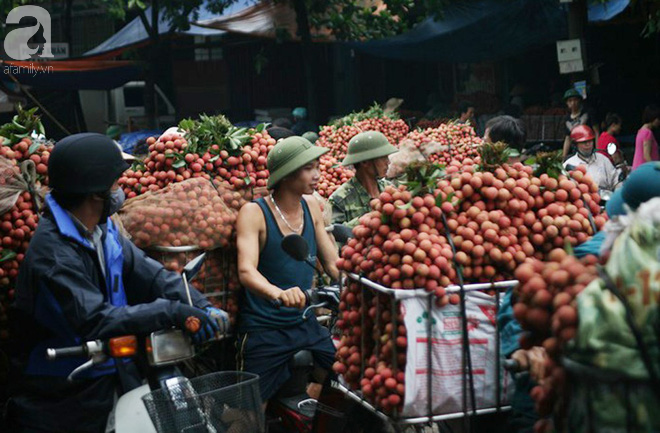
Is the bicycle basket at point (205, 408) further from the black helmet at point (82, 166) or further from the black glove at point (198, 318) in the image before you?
the black helmet at point (82, 166)

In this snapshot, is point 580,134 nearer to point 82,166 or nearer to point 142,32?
point 82,166

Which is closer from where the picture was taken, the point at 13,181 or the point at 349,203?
the point at 13,181

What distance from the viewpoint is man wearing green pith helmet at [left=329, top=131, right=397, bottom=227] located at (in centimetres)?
651

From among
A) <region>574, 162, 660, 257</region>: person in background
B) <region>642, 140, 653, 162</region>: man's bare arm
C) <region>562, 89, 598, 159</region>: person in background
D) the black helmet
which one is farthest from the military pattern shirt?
<region>562, 89, 598, 159</region>: person in background

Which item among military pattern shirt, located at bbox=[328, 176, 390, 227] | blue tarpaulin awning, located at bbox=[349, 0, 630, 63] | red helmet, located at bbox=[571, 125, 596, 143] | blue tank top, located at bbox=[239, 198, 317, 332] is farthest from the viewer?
blue tarpaulin awning, located at bbox=[349, 0, 630, 63]

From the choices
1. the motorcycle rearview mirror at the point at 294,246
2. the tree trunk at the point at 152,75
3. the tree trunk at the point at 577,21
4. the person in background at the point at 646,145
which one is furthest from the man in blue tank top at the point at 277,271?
the tree trunk at the point at 152,75

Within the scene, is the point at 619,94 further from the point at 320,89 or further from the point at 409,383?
the point at 409,383

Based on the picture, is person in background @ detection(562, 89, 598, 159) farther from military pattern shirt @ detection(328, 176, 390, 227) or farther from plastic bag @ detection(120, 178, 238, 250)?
plastic bag @ detection(120, 178, 238, 250)

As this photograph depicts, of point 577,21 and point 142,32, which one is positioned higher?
point 142,32

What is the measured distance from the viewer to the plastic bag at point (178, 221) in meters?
5.11

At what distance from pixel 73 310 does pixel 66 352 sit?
0.53ft

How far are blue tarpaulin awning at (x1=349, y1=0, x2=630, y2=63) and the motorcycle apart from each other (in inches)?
561

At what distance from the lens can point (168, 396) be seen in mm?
3580

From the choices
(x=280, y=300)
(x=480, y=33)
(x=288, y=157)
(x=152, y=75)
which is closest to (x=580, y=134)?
(x=288, y=157)
